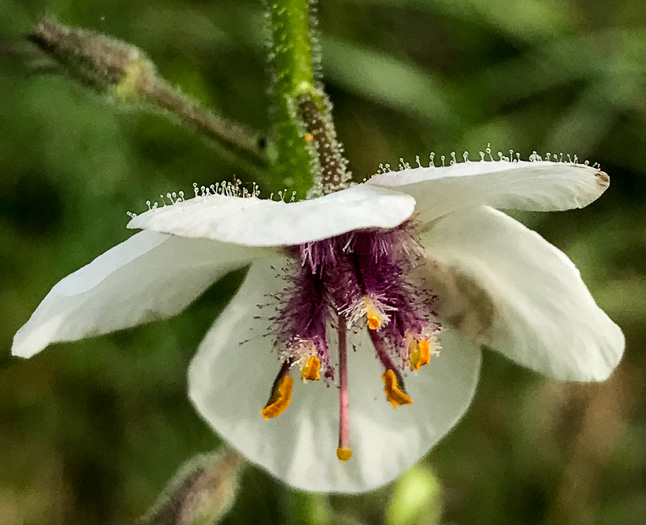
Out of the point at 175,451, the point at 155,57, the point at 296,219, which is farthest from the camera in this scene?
the point at 155,57

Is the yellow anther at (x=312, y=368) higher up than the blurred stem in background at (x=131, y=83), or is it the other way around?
the blurred stem in background at (x=131, y=83)

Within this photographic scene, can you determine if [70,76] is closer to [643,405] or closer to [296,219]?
[296,219]

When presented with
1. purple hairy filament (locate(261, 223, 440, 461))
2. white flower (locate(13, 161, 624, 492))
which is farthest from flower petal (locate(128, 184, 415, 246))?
purple hairy filament (locate(261, 223, 440, 461))

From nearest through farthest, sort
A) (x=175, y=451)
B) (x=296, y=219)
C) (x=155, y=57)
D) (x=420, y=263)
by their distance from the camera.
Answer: (x=296, y=219) → (x=420, y=263) → (x=175, y=451) → (x=155, y=57)

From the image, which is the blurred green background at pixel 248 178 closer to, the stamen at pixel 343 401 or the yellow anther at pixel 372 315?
the stamen at pixel 343 401

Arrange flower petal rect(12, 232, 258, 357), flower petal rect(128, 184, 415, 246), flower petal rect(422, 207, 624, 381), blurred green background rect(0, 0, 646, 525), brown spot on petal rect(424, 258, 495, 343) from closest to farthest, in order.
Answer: flower petal rect(128, 184, 415, 246)
flower petal rect(12, 232, 258, 357)
flower petal rect(422, 207, 624, 381)
brown spot on petal rect(424, 258, 495, 343)
blurred green background rect(0, 0, 646, 525)

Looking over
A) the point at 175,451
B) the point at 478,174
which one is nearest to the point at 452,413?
the point at 478,174

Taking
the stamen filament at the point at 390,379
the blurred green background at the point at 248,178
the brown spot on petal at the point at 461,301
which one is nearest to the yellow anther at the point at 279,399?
the stamen filament at the point at 390,379

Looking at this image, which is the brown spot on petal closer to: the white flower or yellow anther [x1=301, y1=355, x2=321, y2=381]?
the white flower
